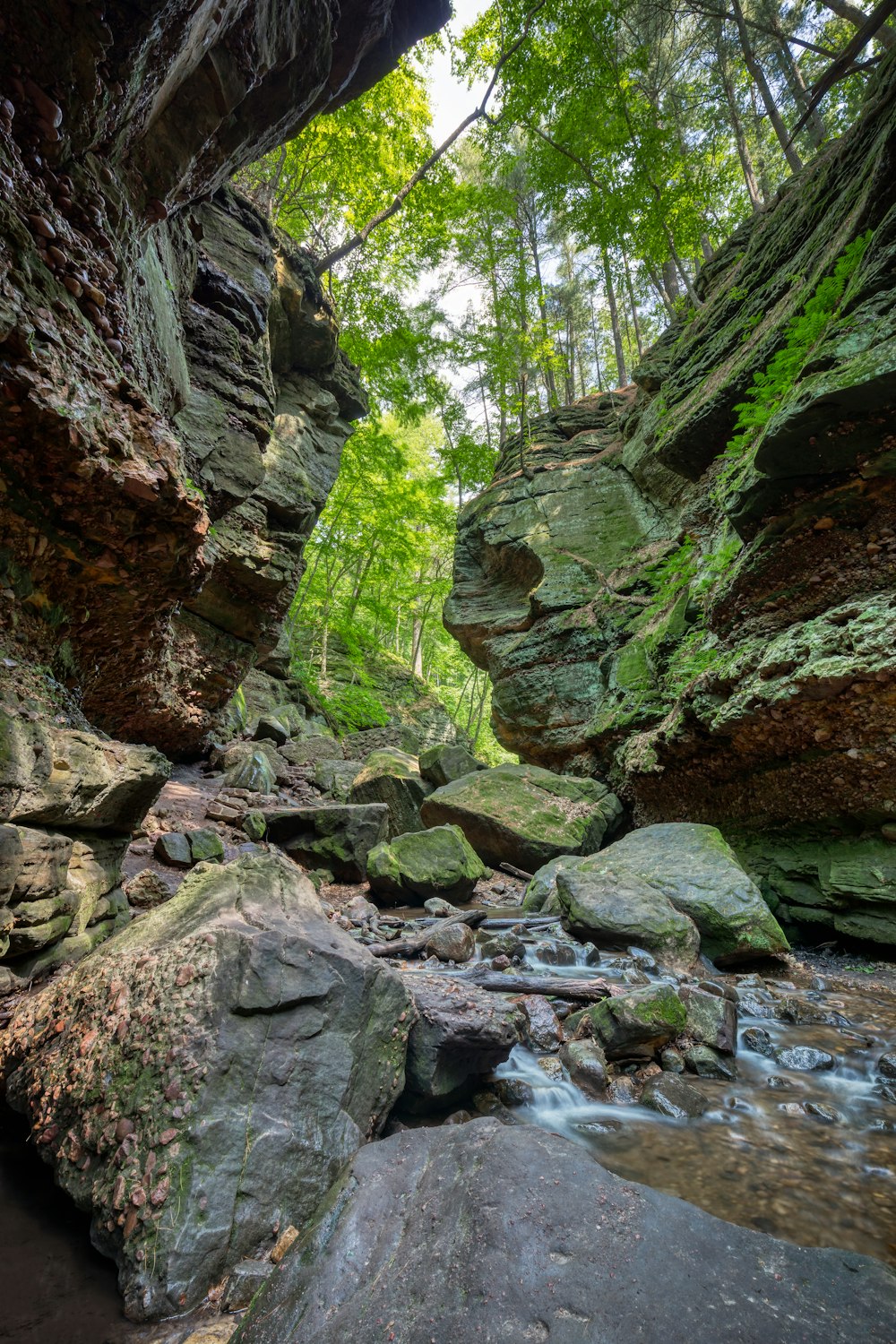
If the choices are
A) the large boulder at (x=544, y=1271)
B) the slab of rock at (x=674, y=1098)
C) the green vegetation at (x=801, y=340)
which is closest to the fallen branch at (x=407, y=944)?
the slab of rock at (x=674, y=1098)

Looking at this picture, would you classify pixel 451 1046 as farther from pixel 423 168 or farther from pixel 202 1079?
pixel 423 168

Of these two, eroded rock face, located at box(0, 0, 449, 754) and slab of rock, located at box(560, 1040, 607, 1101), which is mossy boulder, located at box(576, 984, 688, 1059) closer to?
slab of rock, located at box(560, 1040, 607, 1101)

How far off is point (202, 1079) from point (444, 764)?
10202mm

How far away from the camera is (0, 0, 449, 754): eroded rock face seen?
2607mm

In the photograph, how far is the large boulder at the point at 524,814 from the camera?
880 cm

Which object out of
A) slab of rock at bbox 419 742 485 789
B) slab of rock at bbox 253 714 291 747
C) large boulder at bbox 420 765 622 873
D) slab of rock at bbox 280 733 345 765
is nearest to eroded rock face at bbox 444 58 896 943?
large boulder at bbox 420 765 622 873

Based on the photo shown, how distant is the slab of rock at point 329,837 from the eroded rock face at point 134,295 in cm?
253

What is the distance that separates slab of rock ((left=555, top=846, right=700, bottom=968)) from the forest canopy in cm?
1123

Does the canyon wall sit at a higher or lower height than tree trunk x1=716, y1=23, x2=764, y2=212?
lower

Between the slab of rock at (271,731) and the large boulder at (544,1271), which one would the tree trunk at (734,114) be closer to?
the slab of rock at (271,731)

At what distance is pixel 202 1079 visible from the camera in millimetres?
2033

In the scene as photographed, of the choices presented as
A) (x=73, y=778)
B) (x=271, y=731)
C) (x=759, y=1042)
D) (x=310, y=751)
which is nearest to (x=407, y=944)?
(x=759, y=1042)

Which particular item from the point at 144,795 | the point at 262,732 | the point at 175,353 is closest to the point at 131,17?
the point at 175,353

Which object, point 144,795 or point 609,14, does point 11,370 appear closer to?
point 144,795
